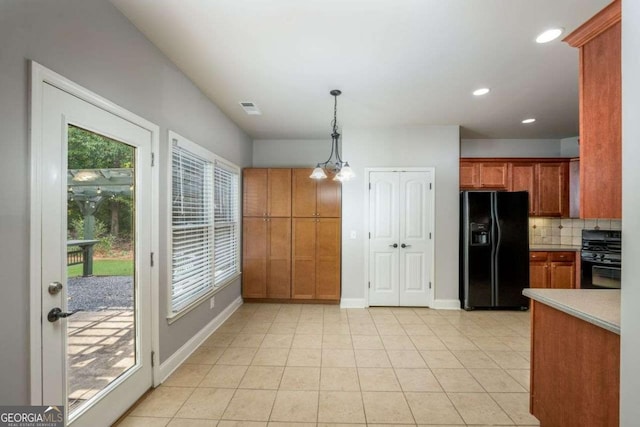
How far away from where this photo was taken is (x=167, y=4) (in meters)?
1.80

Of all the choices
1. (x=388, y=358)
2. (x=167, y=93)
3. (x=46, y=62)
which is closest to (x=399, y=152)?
(x=388, y=358)

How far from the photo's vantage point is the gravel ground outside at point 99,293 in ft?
5.20

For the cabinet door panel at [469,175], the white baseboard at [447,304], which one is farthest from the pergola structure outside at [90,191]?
the cabinet door panel at [469,175]

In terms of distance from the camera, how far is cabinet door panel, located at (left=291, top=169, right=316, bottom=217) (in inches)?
174

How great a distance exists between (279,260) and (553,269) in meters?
4.42

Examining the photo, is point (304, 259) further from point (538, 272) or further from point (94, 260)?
point (538, 272)

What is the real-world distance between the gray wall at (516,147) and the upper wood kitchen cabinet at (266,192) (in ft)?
11.3

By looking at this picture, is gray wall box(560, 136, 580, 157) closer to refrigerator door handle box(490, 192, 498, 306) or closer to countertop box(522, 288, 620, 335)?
refrigerator door handle box(490, 192, 498, 306)

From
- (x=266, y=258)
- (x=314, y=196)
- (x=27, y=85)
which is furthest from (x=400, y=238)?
(x=27, y=85)

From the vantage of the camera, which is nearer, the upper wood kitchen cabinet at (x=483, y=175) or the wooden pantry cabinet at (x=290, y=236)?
the wooden pantry cabinet at (x=290, y=236)

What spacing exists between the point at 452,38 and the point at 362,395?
2935 millimetres

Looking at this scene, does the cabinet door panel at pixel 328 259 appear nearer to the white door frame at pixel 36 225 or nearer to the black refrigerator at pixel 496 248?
the black refrigerator at pixel 496 248

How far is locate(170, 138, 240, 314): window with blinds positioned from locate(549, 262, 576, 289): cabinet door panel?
5.06 m

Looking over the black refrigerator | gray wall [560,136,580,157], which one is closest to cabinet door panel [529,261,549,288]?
the black refrigerator
